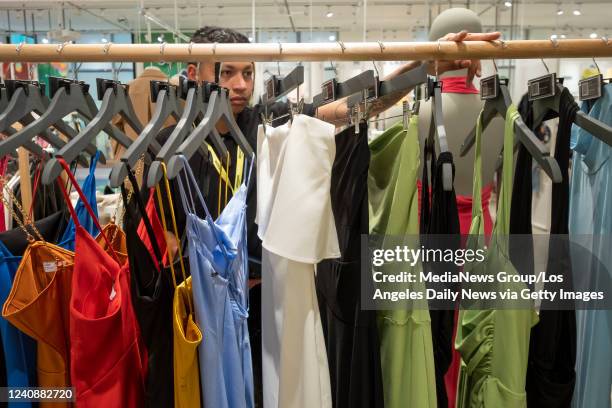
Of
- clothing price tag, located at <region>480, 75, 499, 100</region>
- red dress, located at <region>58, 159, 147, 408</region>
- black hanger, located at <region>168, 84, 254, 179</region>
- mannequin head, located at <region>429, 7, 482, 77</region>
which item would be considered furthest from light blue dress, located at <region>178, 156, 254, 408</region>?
mannequin head, located at <region>429, 7, 482, 77</region>

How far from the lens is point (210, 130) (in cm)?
107

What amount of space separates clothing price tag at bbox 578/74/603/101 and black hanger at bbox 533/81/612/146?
2.6 inches

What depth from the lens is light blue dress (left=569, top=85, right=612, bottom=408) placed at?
916mm

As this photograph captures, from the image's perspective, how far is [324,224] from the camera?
809 mm

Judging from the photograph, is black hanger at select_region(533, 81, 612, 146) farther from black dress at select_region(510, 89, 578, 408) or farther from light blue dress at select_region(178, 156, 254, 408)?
light blue dress at select_region(178, 156, 254, 408)

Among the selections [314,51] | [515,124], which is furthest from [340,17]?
[515,124]

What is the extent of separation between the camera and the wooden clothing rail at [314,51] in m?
1.07

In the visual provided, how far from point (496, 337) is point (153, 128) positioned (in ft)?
2.54

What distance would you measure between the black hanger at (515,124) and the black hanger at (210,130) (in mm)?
555

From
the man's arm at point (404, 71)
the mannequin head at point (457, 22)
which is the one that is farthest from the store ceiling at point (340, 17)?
the man's arm at point (404, 71)

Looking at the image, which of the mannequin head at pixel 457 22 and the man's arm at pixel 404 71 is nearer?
the man's arm at pixel 404 71

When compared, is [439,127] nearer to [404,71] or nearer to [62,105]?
[404,71]

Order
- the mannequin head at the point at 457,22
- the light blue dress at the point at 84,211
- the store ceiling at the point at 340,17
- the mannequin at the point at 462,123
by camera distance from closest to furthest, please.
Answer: the light blue dress at the point at 84,211, the mannequin at the point at 462,123, the mannequin head at the point at 457,22, the store ceiling at the point at 340,17

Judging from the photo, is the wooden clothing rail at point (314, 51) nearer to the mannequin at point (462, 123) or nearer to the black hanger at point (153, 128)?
the black hanger at point (153, 128)
